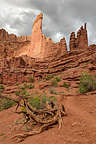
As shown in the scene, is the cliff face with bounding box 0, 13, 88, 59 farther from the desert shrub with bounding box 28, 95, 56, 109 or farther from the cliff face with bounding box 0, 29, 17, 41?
the desert shrub with bounding box 28, 95, 56, 109

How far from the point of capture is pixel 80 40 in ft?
113

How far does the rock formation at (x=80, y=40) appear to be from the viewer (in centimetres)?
3420

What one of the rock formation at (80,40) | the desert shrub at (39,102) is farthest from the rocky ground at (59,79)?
the desert shrub at (39,102)

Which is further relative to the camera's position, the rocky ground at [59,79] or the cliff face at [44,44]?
the cliff face at [44,44]

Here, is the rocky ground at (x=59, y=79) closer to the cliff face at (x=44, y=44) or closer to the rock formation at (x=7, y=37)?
the cliff face at (x=44, y=44)

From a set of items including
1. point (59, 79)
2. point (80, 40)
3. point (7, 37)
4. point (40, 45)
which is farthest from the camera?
point (7, 37)

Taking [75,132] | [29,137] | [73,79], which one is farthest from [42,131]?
[73,79]

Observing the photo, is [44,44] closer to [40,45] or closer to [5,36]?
[40,45]

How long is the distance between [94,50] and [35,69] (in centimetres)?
1560

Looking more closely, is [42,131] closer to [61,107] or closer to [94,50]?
[61,107]

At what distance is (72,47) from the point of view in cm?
3500

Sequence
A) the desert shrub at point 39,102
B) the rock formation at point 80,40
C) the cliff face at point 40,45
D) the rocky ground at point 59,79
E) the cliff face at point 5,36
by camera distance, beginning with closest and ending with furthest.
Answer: the rocky ground at point 59,79, the desert shrub at point 39,102, the rock formation at point 80,40, the cliff face at point 40,45, the cliff face at point 5,36

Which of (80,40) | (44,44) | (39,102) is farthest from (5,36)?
(39,102)

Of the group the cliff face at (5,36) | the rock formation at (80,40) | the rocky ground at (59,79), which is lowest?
the rocky ground at (59,79)
